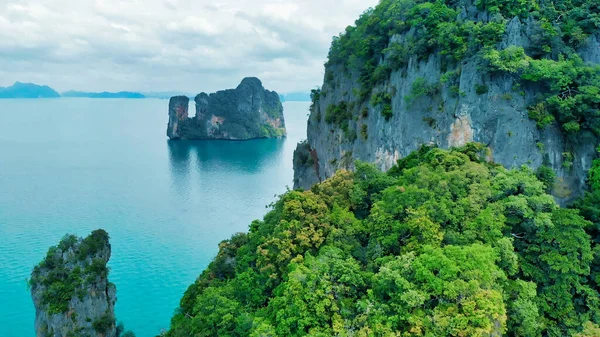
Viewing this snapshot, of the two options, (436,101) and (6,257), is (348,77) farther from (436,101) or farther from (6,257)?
(6,257)

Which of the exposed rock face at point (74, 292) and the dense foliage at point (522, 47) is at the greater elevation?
the dense foliage at point (522, 47)

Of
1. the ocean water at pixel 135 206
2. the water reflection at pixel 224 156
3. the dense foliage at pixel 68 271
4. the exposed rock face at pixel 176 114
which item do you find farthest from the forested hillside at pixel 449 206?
the exposed rock face at pixel 176 114

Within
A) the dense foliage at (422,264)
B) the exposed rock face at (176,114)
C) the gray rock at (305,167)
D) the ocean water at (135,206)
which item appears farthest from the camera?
the exposed rock face at (176,114)

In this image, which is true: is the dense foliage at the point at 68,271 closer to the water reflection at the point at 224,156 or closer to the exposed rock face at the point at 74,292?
the exposed rock face at the point at 74,292

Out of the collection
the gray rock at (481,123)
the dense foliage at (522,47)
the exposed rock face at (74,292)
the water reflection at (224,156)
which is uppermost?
the dense foliage at (522,47)

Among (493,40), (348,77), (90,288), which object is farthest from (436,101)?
(90,288)

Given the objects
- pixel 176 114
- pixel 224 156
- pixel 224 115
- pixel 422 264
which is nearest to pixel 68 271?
pixel 422 264

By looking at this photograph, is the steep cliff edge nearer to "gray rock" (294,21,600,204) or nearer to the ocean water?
"gray rock" (294,21,600,204)
